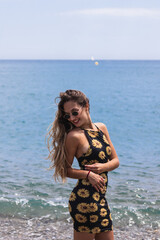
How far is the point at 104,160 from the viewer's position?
13.7ft

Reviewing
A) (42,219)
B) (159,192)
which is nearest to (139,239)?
(42,219)

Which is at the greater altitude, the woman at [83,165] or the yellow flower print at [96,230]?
the woman at [83,165]

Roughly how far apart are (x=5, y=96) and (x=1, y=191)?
44118 millimetres

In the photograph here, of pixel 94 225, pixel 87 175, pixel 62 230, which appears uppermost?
pixel 87 175

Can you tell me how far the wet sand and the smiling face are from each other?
3521mm

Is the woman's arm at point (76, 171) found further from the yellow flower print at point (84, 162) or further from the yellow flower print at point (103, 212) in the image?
the yellow flower print at point (103, 212)

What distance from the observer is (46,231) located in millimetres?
7297

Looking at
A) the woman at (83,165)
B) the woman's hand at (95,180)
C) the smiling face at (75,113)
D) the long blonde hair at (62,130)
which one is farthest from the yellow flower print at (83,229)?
the smiling face at (75,113)

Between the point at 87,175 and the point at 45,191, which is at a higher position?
the point at 87,175

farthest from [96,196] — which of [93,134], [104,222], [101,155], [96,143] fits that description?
[93,134]

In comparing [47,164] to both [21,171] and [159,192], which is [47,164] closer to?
[21,171]

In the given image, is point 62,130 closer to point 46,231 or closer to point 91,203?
point 91,203

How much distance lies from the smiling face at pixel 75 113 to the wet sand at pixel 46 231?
3.52 metres

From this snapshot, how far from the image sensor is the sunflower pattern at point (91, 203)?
13.1ft
